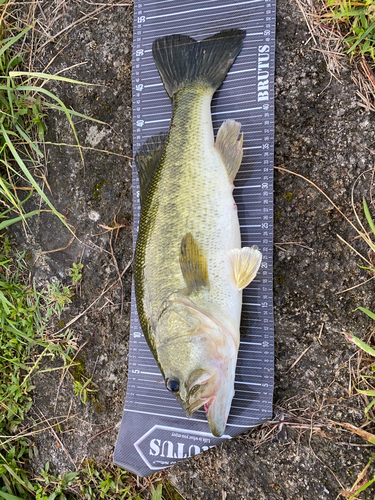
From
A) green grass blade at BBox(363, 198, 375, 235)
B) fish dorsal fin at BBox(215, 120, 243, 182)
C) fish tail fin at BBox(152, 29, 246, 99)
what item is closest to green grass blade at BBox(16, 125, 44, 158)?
fish tail fin at BBox(152, 29, 246, 99)

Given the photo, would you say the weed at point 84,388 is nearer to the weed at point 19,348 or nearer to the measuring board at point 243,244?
the weed at point 19,348

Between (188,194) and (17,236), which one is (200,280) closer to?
(188,194)

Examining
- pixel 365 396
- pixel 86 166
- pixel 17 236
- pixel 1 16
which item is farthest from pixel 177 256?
pixel 1 16

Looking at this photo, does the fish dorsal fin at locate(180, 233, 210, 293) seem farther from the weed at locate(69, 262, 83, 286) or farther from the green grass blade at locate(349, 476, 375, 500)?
the green grass blade at locate(349, 476, 375, 500)

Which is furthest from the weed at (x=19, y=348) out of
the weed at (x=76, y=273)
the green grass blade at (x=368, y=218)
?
the green grass blade at (x=368, y=218)

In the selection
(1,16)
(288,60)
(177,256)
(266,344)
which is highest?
(1,16)

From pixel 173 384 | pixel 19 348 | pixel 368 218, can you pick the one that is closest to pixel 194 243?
pixel 173 384
